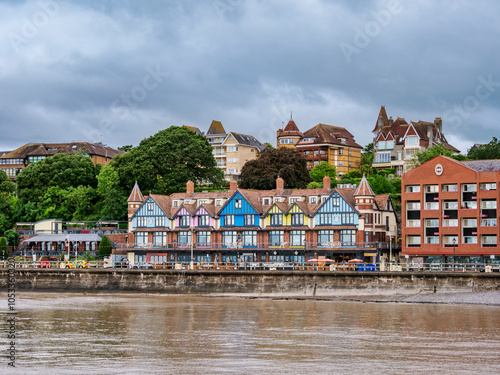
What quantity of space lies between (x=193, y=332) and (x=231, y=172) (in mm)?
97710

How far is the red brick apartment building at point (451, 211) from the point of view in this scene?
81.9 metres

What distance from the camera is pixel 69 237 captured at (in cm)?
10300

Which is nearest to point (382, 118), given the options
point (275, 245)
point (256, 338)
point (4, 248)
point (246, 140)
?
point (246, 140)

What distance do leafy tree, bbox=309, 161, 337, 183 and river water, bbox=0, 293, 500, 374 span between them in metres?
55.4

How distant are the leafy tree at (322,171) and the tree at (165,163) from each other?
16342 mm

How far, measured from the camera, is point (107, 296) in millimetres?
79188

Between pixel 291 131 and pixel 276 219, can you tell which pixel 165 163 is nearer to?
pixel 276 219

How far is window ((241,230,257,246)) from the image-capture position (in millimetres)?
91650

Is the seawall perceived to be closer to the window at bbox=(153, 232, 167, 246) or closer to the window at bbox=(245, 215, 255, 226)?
the window at bbox=(153, 232, 167, 246)

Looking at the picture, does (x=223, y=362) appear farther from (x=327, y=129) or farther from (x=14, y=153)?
(x=14, y=153)

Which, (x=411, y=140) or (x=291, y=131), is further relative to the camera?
(x=291, y=131)

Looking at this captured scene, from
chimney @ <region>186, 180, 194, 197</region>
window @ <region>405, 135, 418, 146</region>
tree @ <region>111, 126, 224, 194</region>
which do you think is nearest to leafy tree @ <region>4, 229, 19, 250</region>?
tree @ <region>111, 126, 224, 194</region>

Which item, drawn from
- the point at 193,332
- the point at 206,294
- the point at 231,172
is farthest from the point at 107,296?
the point at 231,172

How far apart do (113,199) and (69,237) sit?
857 centimetres
